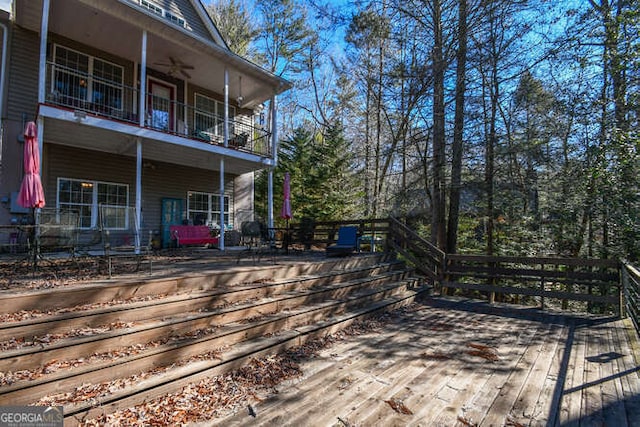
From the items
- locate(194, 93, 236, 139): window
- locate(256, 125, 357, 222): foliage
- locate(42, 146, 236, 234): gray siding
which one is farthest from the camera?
locate(256, 125, 357, 222): foliage

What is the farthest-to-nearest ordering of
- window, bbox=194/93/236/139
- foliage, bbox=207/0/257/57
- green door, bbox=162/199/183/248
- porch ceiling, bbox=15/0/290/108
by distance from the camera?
1. foliage, bbox=207/0/257/57
2. window, bbox=194/93/236/139
3. green door, bbox=162/199/183/248
4. porch ceiling, bbox=15/0/290/108

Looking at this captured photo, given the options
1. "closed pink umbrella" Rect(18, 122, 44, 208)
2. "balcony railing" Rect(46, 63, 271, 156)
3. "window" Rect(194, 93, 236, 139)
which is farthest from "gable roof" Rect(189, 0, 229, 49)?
"closed pink umbrella" Rect(18, 122, 44, 208)

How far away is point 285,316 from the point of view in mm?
3941

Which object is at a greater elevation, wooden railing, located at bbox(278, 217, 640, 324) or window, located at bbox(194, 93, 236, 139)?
window, located at bbox(194, 93, 236, 139)

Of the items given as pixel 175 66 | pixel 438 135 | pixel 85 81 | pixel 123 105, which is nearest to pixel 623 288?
pixel 438 135

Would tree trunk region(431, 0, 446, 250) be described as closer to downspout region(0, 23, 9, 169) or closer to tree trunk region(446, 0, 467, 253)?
tree trunk region(446, 0, 467, 253)

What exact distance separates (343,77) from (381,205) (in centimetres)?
909

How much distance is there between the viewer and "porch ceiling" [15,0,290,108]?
7.17 m

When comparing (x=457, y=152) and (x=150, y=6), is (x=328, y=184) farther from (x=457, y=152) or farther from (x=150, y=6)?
(x=150, y=6)

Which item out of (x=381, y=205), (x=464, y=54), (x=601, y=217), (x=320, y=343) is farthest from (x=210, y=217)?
(x=601, y=217)

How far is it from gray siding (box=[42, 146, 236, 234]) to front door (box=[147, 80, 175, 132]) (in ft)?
4.51

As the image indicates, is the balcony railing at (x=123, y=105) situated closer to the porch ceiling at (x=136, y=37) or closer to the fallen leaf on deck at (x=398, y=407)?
the porch ceiling at (x=136, y=37)

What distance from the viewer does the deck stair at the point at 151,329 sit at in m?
2.31

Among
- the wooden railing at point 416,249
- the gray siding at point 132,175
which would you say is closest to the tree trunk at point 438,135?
the wooden railing at point 416,249
